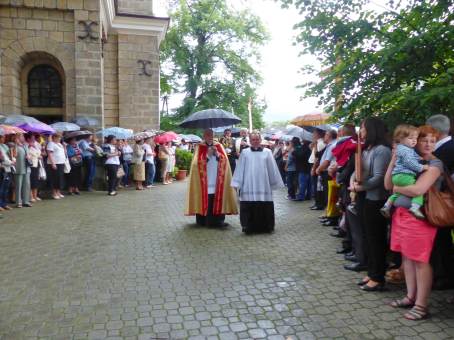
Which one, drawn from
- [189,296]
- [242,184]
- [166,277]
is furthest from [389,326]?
[242,184]

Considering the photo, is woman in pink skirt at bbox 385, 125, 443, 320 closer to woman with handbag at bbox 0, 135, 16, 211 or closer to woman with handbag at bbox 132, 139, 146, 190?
woman with handbag at bbox 0, 135, 16, 211

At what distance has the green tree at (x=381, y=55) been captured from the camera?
203 inches

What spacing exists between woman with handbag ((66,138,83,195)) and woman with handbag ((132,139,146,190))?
2067 mm

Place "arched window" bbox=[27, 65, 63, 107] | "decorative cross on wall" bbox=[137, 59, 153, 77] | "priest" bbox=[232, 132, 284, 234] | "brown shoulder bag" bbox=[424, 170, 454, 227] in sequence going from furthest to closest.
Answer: "decorative cross on wall" bbox=[137, 59, 153, 77] < "arched window" bbox=[27, 65, 63, 107] < "priest" bbox=[232, 132, 284, 234] < "brown shoulder bag" bbox=[424, 170, 454, 227]

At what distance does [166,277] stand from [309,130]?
640cm

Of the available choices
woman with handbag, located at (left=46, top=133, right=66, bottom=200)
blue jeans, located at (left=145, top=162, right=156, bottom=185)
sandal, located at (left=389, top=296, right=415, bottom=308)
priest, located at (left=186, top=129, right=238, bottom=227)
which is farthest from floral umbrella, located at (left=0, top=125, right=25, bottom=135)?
sandal, located at (left=389, top=296, right=415, bottom=308)

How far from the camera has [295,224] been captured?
26.7ft

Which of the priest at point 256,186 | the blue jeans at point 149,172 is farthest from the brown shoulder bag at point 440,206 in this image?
the blue jeans at point 149,172

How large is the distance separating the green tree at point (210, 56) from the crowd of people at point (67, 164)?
1812 cm

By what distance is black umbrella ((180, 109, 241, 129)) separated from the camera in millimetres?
8477

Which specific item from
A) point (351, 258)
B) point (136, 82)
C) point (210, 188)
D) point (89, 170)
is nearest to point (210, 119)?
point (210, 188)

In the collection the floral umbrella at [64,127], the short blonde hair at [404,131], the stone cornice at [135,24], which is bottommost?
the short blonde hair at [404,131]

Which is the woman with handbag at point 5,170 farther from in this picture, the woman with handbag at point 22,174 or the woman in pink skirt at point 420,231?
the woman in pink skirt at point 420,231

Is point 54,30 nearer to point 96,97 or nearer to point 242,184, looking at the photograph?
point 96,97
